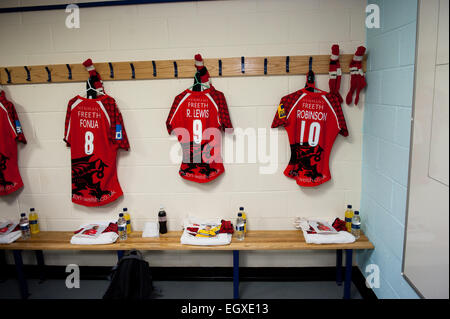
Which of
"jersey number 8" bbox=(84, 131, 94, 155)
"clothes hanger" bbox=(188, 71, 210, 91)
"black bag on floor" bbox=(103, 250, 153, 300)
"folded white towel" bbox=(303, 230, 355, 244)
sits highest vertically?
"clothes hanger" bbox=(188, 71, 210, 91)

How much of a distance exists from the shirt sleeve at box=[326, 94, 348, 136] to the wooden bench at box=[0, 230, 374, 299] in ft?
2.57

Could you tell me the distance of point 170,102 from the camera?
252 cm

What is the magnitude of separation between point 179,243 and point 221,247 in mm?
308

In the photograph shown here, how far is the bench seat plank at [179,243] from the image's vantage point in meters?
2.34

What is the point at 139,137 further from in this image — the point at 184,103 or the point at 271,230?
the point at 271,230

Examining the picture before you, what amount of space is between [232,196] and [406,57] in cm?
147

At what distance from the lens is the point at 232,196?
8.61 feet

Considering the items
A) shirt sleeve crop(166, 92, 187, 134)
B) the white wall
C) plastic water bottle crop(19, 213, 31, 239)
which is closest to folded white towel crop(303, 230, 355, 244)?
the white wall

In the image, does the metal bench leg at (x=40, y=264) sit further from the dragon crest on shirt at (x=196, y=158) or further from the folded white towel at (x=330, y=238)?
the folded white towel at (x=330, y=238)

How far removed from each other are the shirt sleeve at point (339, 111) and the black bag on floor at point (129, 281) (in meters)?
1.68

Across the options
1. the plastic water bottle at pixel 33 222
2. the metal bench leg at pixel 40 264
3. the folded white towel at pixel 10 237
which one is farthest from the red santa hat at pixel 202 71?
the metal bench leg at pixel 40 264

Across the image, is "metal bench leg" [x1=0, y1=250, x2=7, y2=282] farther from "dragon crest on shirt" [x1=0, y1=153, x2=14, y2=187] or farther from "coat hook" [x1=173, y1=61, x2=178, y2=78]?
"coat hook" [x1=173, y1=61, x2=178, y2=78]

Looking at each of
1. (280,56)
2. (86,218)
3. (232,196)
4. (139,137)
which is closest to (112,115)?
(139,137)

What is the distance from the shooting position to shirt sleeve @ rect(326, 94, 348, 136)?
241 cm
